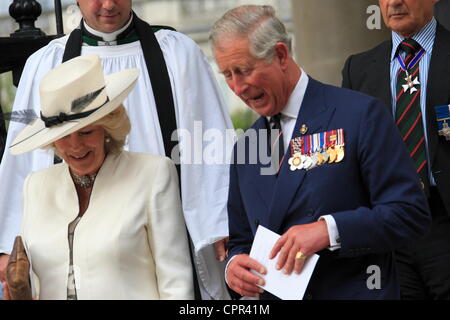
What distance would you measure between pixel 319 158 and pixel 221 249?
109 centimetres

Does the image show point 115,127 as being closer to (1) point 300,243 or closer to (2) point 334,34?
(1) point 300,243

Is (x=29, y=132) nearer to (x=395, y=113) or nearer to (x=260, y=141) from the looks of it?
(x=260, y=141)

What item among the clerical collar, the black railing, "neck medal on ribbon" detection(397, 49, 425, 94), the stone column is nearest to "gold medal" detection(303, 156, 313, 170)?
"neck medal on ribbon" detection(397, 49, 425, 94)

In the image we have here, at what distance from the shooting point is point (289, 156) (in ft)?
13.8

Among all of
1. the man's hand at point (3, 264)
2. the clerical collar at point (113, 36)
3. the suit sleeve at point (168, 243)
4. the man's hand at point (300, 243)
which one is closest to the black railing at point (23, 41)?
the clerical collar at point (113, 36)

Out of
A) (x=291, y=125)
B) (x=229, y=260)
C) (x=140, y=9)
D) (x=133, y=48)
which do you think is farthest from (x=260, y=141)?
(x=140, y=9)

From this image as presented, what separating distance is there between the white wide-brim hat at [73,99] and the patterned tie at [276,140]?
59 centimetres

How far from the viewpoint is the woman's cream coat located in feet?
13.9

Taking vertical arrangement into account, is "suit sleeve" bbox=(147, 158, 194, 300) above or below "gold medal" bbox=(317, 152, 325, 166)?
below

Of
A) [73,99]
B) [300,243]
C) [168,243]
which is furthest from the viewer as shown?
[73,99]

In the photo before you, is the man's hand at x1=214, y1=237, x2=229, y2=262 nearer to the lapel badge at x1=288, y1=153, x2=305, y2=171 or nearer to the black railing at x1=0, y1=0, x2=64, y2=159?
the lapel badge at x1=288, y1=153, x2=305, y2=171

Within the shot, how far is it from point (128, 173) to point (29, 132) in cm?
48

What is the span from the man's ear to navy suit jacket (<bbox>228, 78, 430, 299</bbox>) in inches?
5.6

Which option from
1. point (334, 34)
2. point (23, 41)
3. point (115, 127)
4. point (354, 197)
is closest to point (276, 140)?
point (354, 197)
